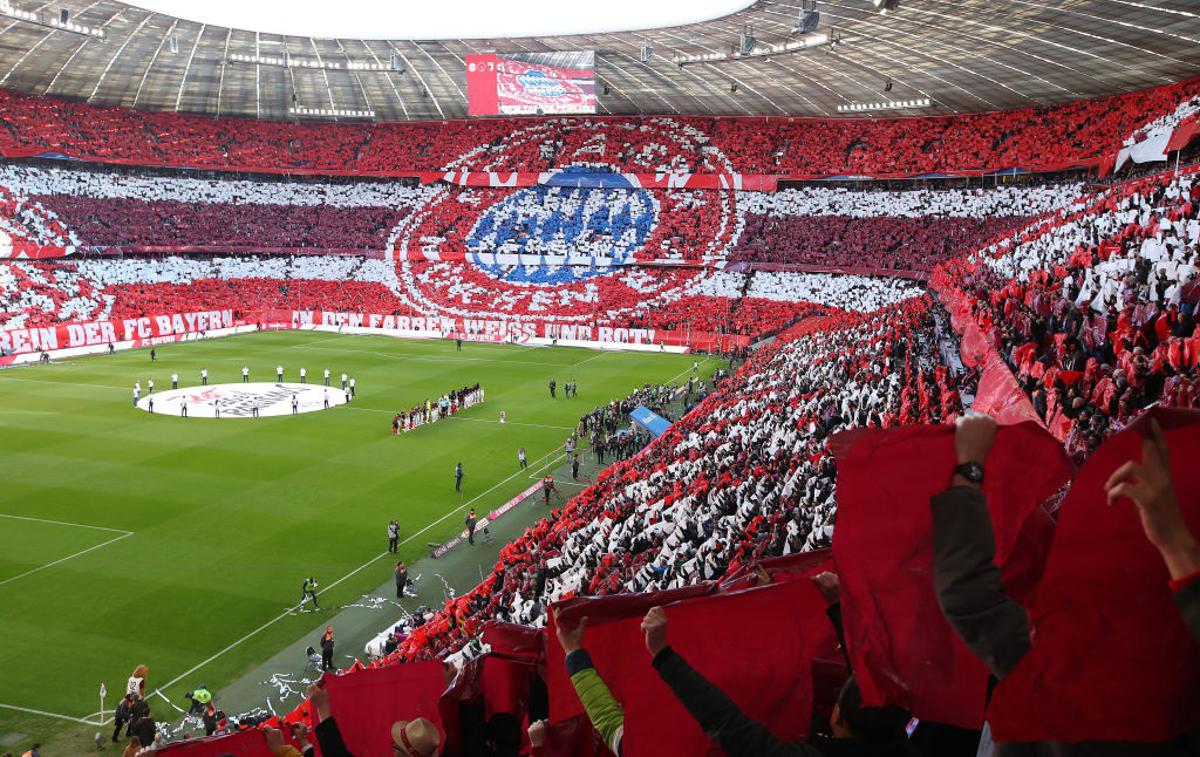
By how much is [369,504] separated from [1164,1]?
3252 centimetres

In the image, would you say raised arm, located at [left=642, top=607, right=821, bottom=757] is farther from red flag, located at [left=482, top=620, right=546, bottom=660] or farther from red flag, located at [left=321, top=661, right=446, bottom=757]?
red flag, located at [left=321, top=661, right=446, bottom=757]

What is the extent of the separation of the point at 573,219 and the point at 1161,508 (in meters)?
72.4

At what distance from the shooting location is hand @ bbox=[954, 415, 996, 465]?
290 centimetres

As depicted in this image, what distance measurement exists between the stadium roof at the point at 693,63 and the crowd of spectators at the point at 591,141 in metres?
1.83

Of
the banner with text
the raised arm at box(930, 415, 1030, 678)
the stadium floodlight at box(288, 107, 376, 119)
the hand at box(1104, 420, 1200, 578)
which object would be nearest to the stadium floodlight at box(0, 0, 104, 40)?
the banner with text

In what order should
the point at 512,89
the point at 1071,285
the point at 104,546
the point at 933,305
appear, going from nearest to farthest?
the point at 1071,285, the point at 104,546, the point at 933,305, the point at 512,89

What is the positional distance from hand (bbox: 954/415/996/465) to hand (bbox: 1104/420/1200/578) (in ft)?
1.79

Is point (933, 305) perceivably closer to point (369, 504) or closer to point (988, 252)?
point (988, 252)

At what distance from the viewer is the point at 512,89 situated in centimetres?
5797

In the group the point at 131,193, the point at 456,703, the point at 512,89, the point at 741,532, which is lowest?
the point at 741,532

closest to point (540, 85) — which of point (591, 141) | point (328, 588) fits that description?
point (591, 141)

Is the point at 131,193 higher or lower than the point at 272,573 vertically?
higher

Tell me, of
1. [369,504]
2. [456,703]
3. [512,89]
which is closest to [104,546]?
[369,504]

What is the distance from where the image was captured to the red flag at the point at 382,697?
5.75 m
